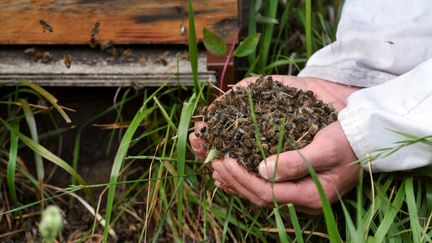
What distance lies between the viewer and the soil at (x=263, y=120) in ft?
4.91

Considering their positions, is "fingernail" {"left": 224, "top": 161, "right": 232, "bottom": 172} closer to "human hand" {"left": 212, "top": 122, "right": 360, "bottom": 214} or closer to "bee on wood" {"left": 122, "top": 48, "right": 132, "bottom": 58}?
"human hand" {"left": 212, "top": 122, "right": 360, "bottom": 214}

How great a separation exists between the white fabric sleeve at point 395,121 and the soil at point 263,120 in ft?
0.29

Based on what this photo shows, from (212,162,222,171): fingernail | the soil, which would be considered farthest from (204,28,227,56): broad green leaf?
(212,162,222,171): fingernail

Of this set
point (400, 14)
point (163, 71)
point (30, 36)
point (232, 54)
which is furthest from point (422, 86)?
point (30, 36)

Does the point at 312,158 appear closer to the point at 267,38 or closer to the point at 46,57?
the point at 267,38

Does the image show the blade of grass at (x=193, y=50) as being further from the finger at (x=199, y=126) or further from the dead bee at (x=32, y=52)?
the dead bee at (x=32, y=52)

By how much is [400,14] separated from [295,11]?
0.64 metres

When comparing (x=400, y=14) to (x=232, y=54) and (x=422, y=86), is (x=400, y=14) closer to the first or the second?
(x=422, y=86)

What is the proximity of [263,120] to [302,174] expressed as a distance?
6.6 inches

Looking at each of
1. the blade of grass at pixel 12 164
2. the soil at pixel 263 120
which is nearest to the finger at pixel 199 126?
the soil at pixel 263 120

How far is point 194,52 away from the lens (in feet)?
5.60

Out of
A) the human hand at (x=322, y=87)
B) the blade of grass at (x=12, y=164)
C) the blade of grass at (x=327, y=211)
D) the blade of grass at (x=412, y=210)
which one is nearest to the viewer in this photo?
the blade of grass at (x=327, y=211)

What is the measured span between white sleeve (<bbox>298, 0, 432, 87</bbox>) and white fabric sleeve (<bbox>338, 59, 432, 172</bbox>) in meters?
0.17

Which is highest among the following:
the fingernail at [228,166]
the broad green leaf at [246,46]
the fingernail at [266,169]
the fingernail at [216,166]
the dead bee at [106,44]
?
the broad green leaf at [246,46]
